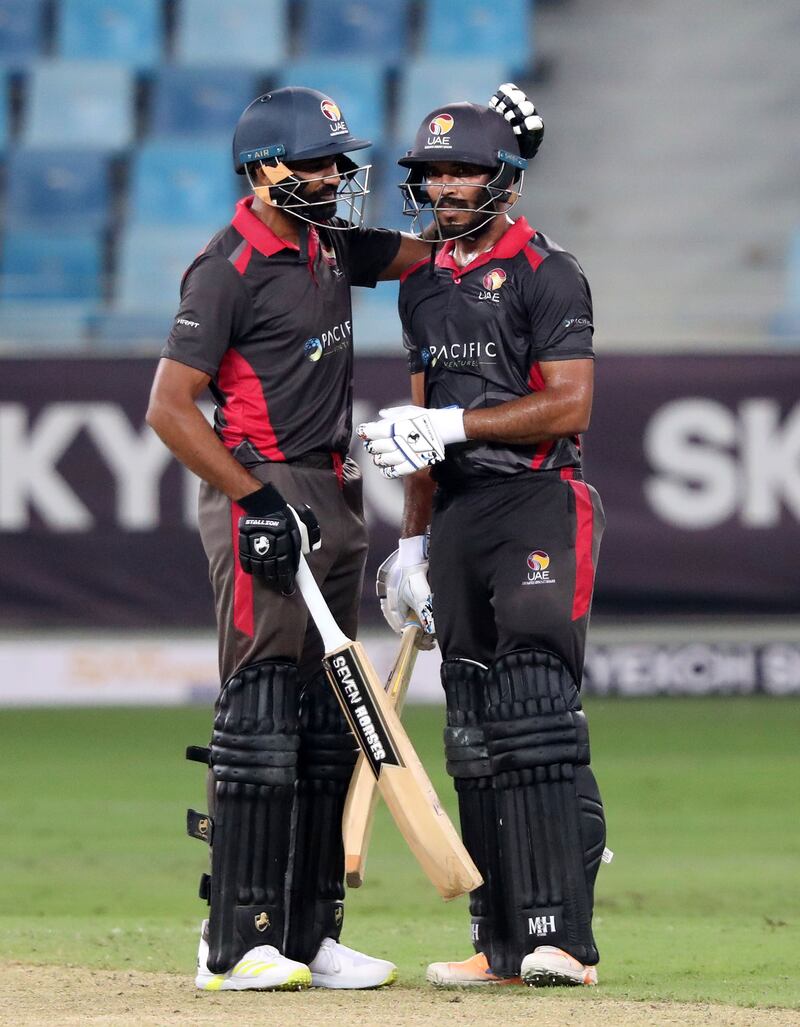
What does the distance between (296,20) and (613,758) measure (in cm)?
671

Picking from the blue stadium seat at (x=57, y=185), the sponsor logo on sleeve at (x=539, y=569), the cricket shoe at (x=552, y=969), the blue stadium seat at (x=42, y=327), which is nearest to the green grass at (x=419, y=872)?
the cricket shoe at (x=552, y=969)

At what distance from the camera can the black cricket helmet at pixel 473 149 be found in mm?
3896

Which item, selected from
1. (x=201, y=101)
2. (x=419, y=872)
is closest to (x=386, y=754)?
(x=419, y=872)

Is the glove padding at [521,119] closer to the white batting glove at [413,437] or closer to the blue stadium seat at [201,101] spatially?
the white batting glove at [413,437]

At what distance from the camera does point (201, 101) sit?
1202cm

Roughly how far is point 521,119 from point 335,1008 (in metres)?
1.96

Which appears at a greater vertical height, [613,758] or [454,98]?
[454,98]

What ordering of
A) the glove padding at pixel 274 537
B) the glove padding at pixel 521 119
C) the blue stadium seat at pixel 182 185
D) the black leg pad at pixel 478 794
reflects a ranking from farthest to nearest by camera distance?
the blue stadium seat at pixel 182 185, the glove padding at pixel 521 119, the black leg pad at pixel 478 794, the glove padding at pixel 274 537

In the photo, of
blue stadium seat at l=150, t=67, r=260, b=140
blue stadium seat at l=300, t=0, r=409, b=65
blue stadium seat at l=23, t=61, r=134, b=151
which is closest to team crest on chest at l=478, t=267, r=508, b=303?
blue stadium seat at l=150, t=67, r=260, b=140

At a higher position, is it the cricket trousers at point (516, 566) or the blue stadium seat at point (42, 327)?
the blue stadium seat at point (42, 327)

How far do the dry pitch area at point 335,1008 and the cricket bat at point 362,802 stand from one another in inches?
10.6

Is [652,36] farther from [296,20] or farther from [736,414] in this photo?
[736,414]

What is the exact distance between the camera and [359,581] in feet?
13.5

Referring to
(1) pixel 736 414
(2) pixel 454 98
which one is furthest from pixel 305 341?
(2) pixel 454 98
